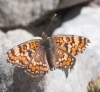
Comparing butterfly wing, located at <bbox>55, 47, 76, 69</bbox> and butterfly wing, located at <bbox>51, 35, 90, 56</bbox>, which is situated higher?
butterfly wing, located at <bbox>51, 35, 90, 56</bbox>

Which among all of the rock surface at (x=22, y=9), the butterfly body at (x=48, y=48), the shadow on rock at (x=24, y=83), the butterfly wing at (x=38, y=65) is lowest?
the shadow on rock at (x=24, y=83)

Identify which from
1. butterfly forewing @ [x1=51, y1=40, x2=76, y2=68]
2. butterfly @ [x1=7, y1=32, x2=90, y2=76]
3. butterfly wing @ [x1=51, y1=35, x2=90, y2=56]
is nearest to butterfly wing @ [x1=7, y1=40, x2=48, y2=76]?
butterfly @ [x1=7, y1=32, x2=90, y2=76]

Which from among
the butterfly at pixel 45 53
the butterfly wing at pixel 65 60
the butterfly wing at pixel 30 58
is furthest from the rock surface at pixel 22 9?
the butterfly wing at pixel 65 60

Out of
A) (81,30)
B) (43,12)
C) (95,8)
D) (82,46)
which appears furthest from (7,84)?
(95,8)

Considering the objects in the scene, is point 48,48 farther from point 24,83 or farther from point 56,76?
point 24,83

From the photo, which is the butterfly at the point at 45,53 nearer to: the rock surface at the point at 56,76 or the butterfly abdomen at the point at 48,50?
the butterfly abdomen at the point at 48,50

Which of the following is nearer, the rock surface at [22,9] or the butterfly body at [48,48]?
the butterfly body at [48,48]

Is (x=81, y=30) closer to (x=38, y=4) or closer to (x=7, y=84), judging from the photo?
(x=38, y=4)

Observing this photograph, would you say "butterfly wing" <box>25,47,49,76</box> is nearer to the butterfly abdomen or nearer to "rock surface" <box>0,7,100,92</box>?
the butterfly abdomen

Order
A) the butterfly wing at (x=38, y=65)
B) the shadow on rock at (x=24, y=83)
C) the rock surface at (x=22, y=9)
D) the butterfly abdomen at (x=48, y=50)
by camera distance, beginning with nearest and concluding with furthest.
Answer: the butterfly wing at (x=38, y=65) → the shadow on rock at (x=24, y=83) → the butterfly abdomen at (x=48, y=50) → the rock surface at (x=22, y=9)

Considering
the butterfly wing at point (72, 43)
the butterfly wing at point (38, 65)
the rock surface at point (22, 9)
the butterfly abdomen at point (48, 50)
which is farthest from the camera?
the rock surface at point (22, 9)
